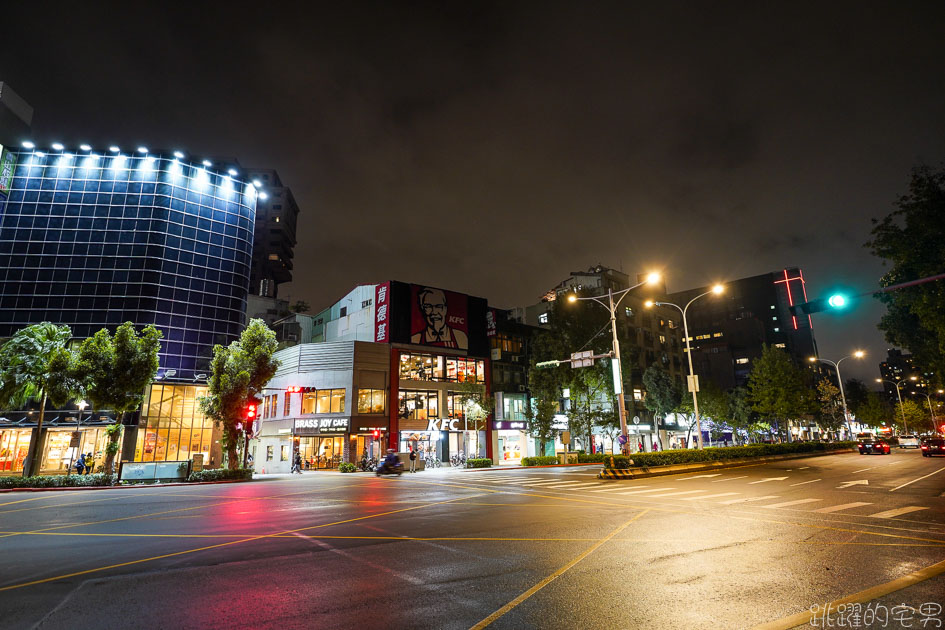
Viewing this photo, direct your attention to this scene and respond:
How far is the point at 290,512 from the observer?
14133 millimetres

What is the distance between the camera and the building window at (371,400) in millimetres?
44875

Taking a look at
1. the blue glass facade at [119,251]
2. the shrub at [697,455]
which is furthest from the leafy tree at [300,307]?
the shrub at [697,455]

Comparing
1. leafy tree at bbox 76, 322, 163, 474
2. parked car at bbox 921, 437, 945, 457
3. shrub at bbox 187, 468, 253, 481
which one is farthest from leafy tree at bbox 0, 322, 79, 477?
parked car at bbox 921, 437, 945, 457

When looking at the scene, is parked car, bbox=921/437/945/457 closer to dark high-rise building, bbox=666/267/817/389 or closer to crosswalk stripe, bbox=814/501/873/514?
crosswalk stripe, bbox=814/501/873/514

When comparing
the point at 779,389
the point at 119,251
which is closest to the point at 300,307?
the point at 119,251

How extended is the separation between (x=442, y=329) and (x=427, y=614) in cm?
4632

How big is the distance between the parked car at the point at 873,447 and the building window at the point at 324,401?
48.7m

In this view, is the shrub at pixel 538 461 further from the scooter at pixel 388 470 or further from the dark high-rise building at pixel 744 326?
the dark high-rise building at pixel 744 326

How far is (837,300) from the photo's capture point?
13.8 meters

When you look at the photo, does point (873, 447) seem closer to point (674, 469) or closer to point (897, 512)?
point (674, 469)

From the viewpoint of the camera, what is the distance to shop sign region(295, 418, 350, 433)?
43.6 m

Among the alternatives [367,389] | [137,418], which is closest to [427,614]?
[367,389]

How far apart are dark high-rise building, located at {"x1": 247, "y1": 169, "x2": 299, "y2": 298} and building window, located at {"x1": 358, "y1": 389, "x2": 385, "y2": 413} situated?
6008 centimetres

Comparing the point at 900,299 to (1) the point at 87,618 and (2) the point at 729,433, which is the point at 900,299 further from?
(2) the point at 729,433
